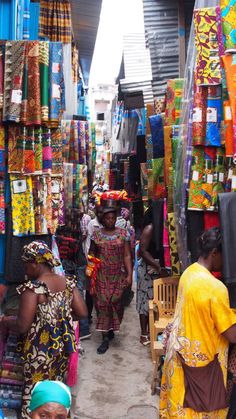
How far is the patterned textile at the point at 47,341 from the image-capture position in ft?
11.2

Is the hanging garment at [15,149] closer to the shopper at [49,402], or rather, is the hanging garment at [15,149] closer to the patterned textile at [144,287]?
the shopper at [49,402]

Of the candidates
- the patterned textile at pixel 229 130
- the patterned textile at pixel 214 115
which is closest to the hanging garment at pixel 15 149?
the patterned textile at pixel 214 115

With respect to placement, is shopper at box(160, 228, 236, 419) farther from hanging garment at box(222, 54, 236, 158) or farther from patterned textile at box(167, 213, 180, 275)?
patterned textile at box(167, 213, 180, 275)

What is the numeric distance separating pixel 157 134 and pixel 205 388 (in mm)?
3221

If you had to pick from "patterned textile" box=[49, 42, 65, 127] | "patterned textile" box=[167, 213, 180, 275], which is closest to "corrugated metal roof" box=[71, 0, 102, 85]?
"patterned textile" box=[49, 42, 65, 127]

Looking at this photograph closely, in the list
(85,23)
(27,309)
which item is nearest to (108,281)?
(27,309)

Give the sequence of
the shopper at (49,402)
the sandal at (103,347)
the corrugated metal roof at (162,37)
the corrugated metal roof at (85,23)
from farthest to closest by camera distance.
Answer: the corrugated metal roof at (85,23)
the corrugated metal roof at (162,37)
the sandal at (103,347)
the shopper at (49,402)

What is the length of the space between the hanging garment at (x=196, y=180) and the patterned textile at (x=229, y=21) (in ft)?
2.60

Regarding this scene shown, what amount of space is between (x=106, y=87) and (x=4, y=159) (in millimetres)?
50837

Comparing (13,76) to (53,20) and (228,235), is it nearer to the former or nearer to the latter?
(228,235)

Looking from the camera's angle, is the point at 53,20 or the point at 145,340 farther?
the point at 53,20

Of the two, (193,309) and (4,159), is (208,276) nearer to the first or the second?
(193,309)

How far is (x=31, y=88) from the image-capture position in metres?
3.86

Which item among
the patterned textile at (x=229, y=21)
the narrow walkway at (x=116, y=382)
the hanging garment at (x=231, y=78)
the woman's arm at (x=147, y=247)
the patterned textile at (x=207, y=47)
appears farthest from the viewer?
the woman's arm at (x=147, y=247)
